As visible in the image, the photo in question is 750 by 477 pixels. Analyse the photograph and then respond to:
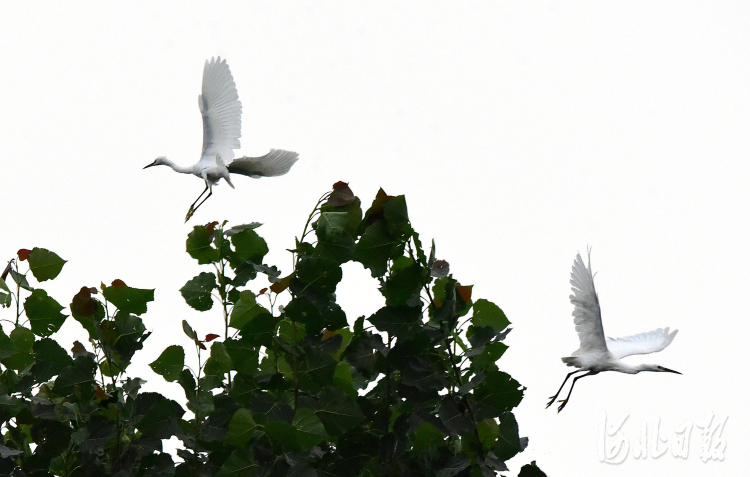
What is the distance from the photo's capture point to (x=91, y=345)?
5617 mm

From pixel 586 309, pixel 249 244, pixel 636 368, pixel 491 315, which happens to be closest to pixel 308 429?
pixel 491 315

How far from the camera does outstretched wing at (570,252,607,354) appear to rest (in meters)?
7.08

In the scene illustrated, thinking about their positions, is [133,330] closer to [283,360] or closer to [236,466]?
[283,360]

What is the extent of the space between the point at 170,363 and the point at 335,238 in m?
1.34

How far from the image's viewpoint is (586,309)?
23.6 ft

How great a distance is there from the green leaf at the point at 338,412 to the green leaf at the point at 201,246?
128 cm

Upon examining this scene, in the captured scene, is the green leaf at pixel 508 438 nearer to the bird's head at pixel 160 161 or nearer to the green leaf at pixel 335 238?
the green leaf at pixel 335 238

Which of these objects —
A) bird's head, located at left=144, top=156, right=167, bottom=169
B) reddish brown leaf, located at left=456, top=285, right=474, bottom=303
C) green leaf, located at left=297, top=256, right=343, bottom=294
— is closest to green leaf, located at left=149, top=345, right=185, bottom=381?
green leaf, located at left=297, top=256, right=343, bottom=294

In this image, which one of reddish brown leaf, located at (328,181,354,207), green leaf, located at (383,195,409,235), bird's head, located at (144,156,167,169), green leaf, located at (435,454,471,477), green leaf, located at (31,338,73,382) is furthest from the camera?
bird's head, located at (144,156,167,169)

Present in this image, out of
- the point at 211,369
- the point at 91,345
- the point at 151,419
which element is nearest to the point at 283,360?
the point at 211,369

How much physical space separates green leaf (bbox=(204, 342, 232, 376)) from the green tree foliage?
0.01 m

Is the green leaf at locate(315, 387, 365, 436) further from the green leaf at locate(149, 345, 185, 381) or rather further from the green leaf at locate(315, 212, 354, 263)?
the green leaf at locate(149, 345, 185, 381)

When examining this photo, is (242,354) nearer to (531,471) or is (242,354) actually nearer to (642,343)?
(531,471)

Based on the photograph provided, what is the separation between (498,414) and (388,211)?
1.10 meters
